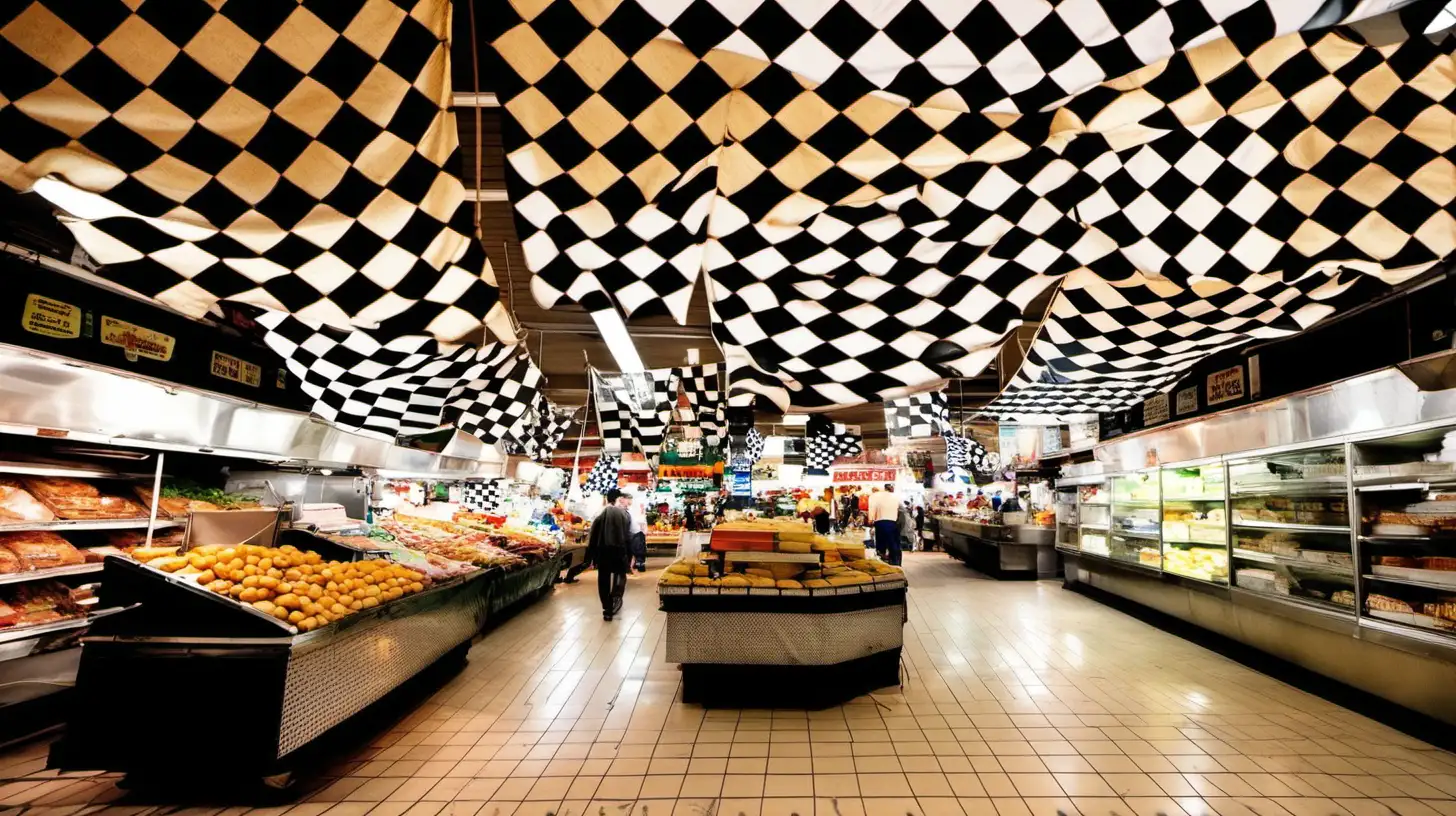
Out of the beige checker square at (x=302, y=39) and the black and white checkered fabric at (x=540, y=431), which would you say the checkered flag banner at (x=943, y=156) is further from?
the black and white checkered fabric at (x=540, y=431)

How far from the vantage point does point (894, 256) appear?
110 inches

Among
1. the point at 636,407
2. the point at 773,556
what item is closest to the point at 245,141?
the point at 773,556

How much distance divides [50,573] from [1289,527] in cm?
1017

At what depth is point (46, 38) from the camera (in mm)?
1713

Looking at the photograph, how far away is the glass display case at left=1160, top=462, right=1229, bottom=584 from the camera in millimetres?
6828

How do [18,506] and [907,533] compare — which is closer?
[18,506]

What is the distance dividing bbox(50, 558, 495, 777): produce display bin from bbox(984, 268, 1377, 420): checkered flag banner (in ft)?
15.3

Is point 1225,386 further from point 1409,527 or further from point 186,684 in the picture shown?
point 186,684

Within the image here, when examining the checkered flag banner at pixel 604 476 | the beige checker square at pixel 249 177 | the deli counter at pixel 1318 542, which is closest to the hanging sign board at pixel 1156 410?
the deli counter at pixel 1318 542

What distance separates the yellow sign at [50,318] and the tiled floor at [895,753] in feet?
9.34

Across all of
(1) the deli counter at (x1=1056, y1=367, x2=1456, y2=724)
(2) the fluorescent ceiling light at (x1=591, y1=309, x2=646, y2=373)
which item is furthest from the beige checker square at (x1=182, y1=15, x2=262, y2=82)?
(1) the deli counter at (x1=1056, y1=367, x2=1456, y2=724)

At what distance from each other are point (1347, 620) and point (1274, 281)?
3.81 meters

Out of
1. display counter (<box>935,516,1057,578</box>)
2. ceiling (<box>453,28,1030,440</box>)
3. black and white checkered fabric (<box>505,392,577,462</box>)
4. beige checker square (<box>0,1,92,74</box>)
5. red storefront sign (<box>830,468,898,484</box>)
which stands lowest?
display counter (<box>935,516,1057,578</box>)

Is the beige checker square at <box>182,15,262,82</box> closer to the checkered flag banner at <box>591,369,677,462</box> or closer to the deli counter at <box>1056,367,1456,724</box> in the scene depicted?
the checkered flag banner at <box>591,369,677,462</box>
